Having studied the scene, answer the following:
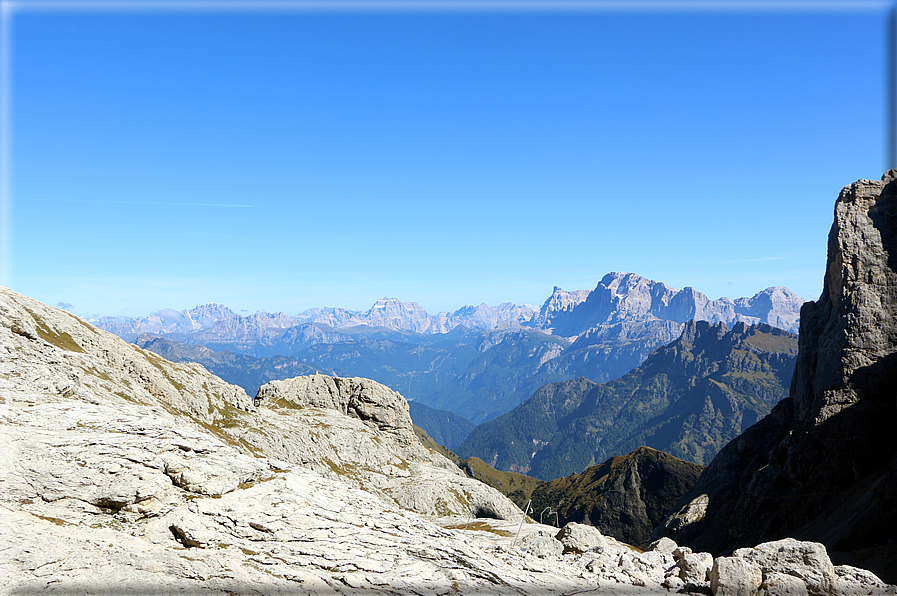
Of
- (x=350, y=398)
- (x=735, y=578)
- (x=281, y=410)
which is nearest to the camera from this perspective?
(x=735, y=578)

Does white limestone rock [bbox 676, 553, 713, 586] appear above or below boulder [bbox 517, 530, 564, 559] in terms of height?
above

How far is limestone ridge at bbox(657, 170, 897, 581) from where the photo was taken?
237 feet

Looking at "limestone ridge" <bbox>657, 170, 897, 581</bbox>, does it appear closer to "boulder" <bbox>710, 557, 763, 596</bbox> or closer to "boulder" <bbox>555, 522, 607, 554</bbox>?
"boulder" <bbox>555, 522, 607, 554</bbox>

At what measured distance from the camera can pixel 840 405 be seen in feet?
258

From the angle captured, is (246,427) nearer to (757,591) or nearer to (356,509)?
(356,509)

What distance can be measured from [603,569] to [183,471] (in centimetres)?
2334

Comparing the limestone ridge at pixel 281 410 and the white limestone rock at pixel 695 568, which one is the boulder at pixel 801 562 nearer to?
the white limestone rock at pixel 695 568

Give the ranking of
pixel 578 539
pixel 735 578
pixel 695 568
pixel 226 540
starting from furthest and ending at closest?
pixel 578 539
pixel 695 568
pixel 735 578
pixel 226 540

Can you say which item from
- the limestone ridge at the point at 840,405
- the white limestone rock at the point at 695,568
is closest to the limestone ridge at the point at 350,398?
the limestone ridge at the point at 840,405

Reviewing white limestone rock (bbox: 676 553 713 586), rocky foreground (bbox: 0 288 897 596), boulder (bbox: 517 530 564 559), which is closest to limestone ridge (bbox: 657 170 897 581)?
boulder (bbox: 517 530 564 559)

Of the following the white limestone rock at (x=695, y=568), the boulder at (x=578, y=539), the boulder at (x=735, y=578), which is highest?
the boulder at (x=735, y=578)

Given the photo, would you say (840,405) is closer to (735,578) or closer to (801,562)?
(801,562)

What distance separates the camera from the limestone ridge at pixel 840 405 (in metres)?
72.3

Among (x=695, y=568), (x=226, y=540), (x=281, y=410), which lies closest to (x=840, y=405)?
(x=695, y=568)
